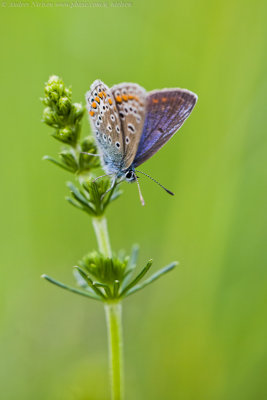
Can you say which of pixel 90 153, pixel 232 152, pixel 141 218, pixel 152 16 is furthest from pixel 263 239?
pixel 152 16

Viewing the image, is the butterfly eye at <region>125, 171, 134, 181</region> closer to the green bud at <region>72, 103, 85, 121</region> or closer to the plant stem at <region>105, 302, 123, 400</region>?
the green bud at <region>72, 103, 85, 121</region>

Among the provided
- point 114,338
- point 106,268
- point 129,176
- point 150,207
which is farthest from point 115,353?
point 150,207

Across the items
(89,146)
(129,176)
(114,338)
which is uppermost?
(89,146)

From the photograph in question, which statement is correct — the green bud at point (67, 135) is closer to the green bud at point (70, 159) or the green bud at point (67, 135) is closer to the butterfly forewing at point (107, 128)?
the green bud at point (70, 159)

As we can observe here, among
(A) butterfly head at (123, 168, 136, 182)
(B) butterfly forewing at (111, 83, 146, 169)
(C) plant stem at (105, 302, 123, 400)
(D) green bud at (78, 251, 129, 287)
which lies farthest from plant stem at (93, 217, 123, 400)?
(B) butterfly forewing at (111, 83, 146, 169)

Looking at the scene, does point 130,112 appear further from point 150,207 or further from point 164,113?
point 150,207

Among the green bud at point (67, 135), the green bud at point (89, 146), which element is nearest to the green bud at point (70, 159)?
the green bud at point (67, 135)

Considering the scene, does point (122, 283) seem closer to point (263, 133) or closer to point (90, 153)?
point (90, 153)
